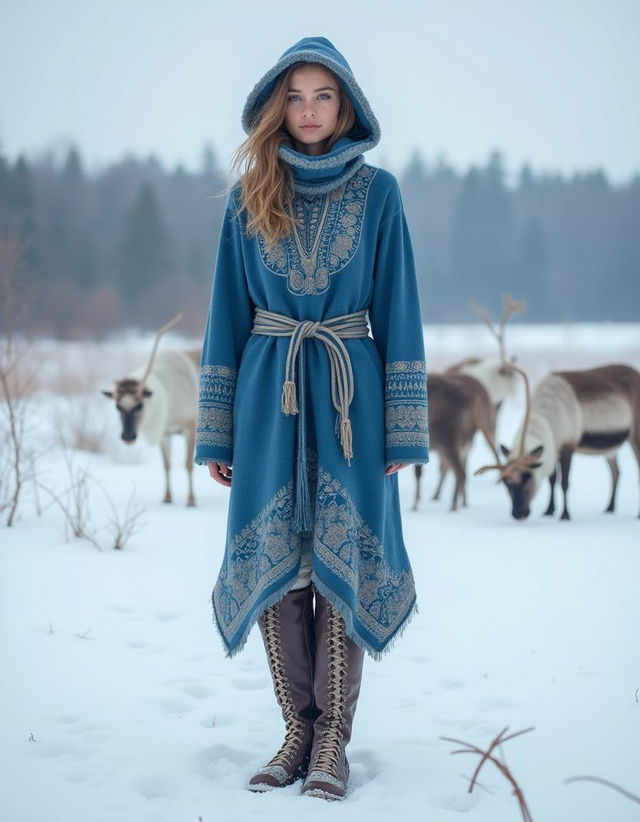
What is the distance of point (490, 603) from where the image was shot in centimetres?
414

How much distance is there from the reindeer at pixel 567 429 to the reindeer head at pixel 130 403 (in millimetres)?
2731

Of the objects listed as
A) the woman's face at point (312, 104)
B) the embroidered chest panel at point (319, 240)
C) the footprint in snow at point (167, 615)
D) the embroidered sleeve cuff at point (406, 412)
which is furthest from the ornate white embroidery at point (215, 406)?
the footprint in snow at point (167, 615)

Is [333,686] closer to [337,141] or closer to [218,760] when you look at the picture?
[218,760]

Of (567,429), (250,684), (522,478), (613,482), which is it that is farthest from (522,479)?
(250,684)

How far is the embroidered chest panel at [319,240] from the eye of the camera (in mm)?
2250

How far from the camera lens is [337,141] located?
7.59 feet

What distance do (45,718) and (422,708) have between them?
1.23m

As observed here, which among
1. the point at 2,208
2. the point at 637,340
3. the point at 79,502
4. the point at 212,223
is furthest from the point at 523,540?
the point at 212,223

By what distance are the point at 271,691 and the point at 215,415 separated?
1.20m

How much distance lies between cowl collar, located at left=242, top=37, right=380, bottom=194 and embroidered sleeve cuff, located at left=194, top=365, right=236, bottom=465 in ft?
1.80

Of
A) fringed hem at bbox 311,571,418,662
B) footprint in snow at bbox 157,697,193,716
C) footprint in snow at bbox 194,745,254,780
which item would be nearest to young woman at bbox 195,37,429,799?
fringed hem at bbox 311,571,418,662

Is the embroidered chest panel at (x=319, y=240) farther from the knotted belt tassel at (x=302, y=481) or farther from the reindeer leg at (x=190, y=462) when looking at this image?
the reindeer leg at (x=190, y=462)

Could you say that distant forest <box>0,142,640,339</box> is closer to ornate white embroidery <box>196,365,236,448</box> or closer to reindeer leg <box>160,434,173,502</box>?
reindeer leg <box>160,434,173,502</box>

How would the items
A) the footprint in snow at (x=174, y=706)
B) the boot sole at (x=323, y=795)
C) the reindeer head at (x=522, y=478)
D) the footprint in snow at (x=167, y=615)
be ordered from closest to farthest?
1. the boot sole at (x=323, y=795)
2. the footprint in snow at (x=174, y=706)
3. the footprint in snow at (x=167, y=615)
4. the reindeer head at (x=522, y=478)
